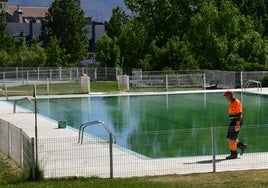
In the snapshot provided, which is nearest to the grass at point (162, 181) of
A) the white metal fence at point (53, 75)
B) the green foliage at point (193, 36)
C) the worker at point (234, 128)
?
the worker at point (234, 128)

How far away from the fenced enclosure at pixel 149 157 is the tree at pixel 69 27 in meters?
58.0

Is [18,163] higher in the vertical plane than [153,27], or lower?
lower

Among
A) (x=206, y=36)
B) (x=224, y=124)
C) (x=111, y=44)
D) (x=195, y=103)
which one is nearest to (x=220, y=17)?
(x=206, y=36)

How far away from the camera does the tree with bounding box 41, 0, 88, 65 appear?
76.1m

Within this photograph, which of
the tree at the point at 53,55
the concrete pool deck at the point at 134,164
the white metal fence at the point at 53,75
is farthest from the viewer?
the tree at the point at 53,55

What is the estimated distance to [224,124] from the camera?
84.0ft

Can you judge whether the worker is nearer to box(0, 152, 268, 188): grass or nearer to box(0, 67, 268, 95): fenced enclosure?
box(0, 152, 268, 188): grass

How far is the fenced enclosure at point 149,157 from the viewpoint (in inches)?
553

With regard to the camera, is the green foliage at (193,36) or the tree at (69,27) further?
the tree at (69,27)

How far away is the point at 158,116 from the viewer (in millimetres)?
29156

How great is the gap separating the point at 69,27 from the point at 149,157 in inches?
2450

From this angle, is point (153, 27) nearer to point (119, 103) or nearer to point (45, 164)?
point (119, 103)

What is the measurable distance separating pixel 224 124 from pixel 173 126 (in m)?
2.12

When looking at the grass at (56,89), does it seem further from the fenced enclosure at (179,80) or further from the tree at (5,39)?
the tree at (5,39)
